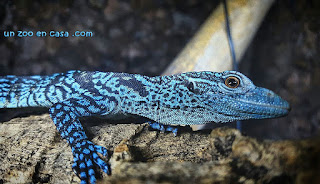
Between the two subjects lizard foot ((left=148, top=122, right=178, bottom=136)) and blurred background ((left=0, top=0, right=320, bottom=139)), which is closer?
lizard foot ((left=148, top=122, right=178, bottom=136))

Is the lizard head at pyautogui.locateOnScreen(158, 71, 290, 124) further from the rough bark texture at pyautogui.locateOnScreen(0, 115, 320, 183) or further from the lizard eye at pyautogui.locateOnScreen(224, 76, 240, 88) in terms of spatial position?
the rough bark texture at pyautogui.locateOnScreen(0, 115, 320, 183)

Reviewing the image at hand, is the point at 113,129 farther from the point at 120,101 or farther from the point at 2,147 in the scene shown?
the point at 2,147

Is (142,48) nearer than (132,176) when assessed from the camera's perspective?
No

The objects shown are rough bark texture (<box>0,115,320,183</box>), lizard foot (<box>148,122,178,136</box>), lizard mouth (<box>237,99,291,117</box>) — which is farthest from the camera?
lizard foot (<box>148,122,178,136</box>)

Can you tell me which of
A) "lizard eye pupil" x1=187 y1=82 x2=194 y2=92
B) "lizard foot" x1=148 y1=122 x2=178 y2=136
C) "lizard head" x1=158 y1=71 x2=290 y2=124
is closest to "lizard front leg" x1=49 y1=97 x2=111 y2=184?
"lizard foot" x1=148 y1=122 x2=178 y2=136

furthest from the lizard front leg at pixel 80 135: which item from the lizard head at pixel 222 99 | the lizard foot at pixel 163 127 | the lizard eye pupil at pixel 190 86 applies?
the lizard eye pupil at pixel 190 86

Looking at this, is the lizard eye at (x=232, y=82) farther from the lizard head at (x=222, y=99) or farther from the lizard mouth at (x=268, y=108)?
the lizard mouth at (x=268, y=108)

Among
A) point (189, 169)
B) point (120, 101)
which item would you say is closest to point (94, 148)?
point (120, 101)
